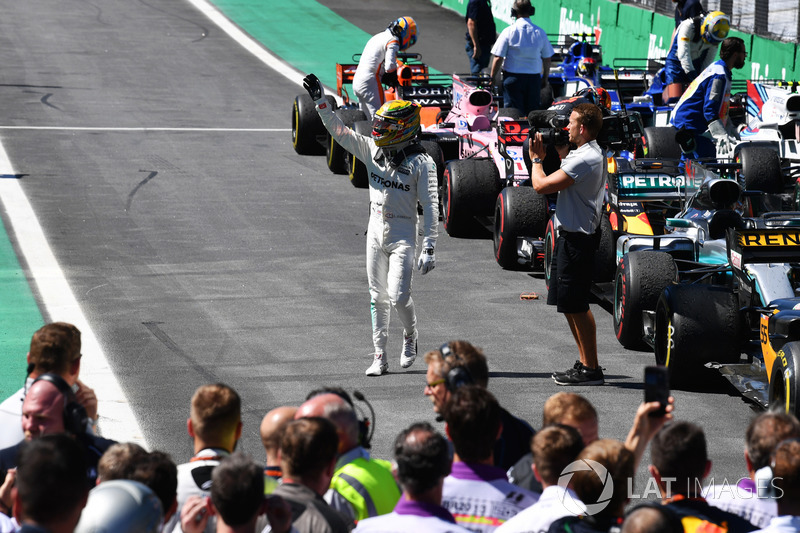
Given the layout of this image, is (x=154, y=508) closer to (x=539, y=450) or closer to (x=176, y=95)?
(x=539, y=450)

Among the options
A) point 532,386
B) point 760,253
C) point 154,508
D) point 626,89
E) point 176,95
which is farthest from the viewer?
point 176,95

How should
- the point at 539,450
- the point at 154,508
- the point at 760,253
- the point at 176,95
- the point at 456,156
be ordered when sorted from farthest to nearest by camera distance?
the point at 176,95
the point at 456,156
the point at 760,253
the point at 539,450
the point at 154,508

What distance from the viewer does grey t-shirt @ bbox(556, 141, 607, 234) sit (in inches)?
324

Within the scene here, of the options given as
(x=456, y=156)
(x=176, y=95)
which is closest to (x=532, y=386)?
(x=456, y=156)

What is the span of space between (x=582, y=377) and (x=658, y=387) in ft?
14.0

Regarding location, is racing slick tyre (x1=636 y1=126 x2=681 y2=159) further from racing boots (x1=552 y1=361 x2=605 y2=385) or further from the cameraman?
racing boots (x1=552 y1=361 x2=605 y2=385)

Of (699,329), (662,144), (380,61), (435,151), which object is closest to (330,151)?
(380,61)

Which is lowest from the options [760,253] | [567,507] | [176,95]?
[176,95]

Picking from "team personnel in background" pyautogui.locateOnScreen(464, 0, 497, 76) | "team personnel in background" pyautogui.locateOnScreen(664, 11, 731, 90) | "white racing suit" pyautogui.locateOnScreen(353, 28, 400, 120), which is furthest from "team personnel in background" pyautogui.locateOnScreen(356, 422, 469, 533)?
"team personnel in background" pyautogui.locateOnScreen(464, 0, 497, 76)

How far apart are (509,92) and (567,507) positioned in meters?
12.2

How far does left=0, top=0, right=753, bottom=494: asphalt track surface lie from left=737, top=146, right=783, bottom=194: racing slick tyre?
2547 millimetres

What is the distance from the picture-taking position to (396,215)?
342 inches

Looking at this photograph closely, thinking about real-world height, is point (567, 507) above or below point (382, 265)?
above

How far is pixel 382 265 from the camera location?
8.80m
